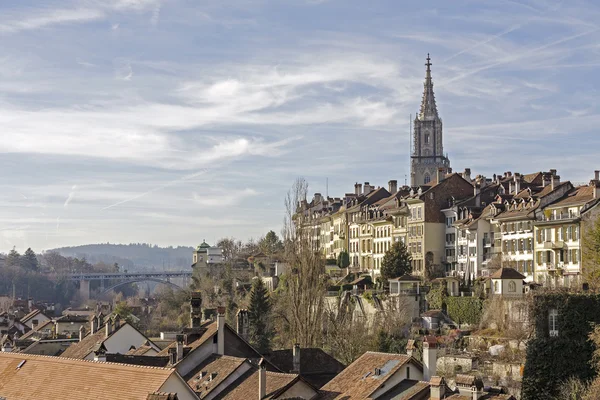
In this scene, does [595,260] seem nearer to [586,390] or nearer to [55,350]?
[586,390]

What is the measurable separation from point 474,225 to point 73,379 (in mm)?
57200

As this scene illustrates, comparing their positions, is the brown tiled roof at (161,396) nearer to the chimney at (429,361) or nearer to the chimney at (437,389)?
the chimney at (437,389)

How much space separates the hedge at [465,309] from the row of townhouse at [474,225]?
6427mm

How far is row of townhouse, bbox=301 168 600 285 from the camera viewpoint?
76.8m

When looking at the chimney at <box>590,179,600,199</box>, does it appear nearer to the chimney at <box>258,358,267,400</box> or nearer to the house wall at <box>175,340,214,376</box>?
the house wall at <box>175,340,214,376</box>

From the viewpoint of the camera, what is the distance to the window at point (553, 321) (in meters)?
53.6

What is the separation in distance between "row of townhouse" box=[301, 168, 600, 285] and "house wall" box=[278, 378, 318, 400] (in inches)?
1283

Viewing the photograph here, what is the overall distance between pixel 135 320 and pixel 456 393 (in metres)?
67.9

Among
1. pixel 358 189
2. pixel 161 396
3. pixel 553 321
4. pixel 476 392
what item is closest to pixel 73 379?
pixel 161 396

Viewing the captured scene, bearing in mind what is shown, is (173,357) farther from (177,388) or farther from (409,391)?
(177,388)

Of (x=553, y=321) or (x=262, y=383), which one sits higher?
(x=553, y=321)

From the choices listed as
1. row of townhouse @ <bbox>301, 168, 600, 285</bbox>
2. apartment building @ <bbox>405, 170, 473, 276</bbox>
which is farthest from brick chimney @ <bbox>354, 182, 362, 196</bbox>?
apartment building @ <bbox>405, 170, 473, 276</bbox>

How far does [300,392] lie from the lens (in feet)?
137

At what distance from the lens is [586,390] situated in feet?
162
